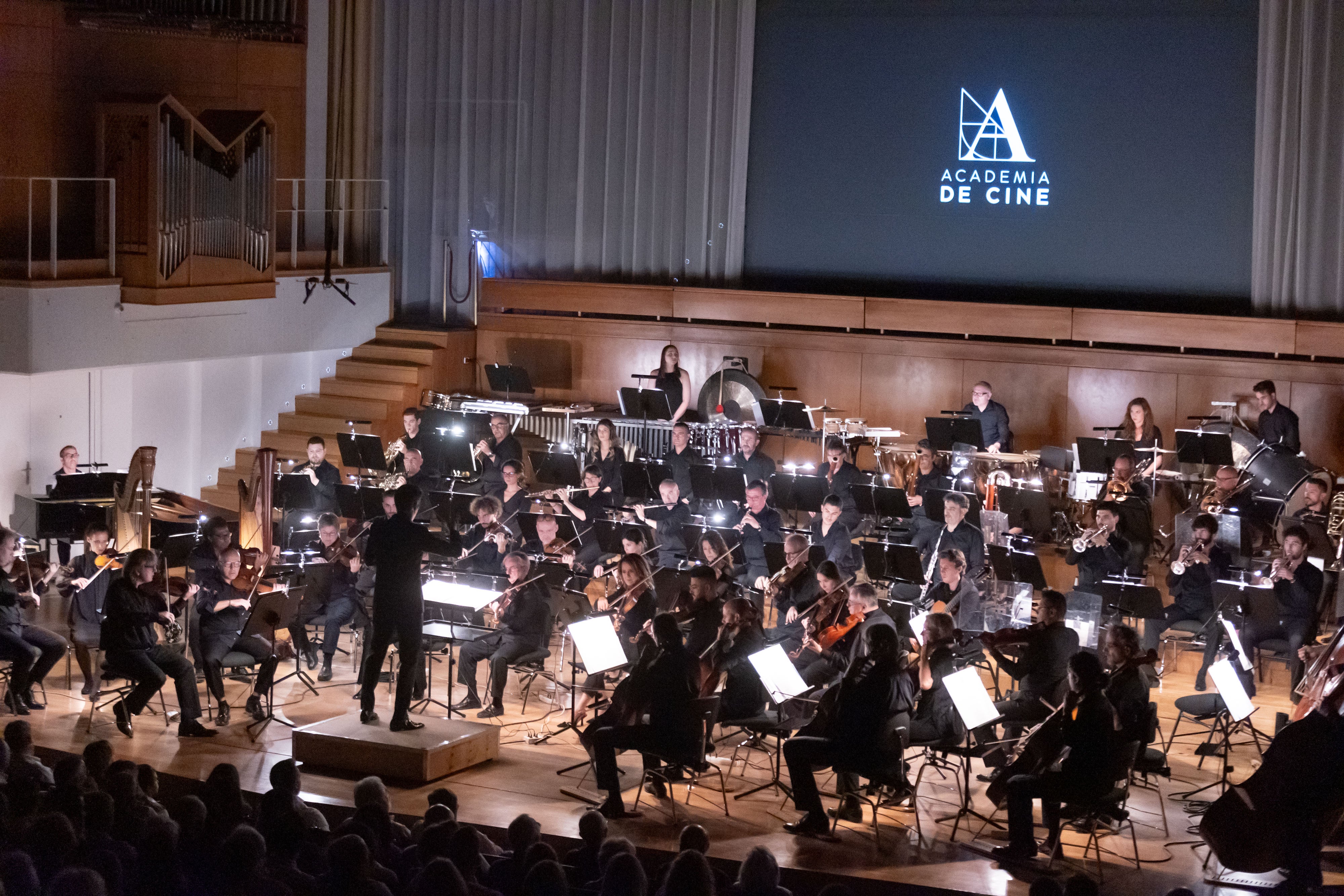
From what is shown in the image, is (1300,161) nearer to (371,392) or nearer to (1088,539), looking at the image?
(1088,539)

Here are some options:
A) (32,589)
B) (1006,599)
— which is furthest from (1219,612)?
(32,589)

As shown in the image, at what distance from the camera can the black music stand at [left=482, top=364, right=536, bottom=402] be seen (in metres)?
14.0

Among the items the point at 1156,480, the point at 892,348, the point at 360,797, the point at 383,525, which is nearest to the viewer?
the point at 360,797

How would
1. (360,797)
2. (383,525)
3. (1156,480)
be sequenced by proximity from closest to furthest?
1. (360,797)
2. (383,525)
3. (1156,480)

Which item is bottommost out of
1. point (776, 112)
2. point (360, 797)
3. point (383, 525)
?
point (360, 797)

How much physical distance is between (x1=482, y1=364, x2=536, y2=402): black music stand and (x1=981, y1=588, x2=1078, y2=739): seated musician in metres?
6.83

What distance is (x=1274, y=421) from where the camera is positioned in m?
11.6

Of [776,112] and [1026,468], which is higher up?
[776,112]

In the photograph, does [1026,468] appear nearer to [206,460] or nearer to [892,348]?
[892,348]

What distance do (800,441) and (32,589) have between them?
6.79 meters

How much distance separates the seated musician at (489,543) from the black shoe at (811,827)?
3199mm

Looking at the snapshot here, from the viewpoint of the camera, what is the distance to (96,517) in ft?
35.6

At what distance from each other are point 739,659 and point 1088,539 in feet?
10.2

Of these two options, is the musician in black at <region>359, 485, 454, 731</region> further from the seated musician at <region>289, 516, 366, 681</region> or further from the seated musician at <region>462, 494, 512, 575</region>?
the seated musician at <region>462, 494, 512, 575</region>
